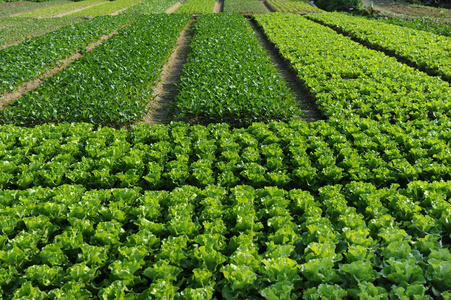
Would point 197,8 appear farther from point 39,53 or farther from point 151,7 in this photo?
point 39,53

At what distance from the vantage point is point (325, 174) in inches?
222

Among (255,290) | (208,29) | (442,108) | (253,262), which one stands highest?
(208,29)

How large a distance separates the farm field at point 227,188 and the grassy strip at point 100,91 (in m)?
0.06

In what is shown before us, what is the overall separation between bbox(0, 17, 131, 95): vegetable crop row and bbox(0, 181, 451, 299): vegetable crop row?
867 cm

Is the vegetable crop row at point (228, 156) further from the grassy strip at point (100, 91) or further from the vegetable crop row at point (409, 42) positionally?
the vegetable crop row at point (409, 42)

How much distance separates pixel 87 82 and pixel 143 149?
213 inches

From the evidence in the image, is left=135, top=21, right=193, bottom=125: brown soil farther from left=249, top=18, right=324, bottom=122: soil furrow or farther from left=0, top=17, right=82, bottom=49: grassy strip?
left=0, top=17, right=82, bottom=49: grassy strip

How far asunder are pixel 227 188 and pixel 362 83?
713cm

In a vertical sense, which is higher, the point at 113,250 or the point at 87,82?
the point at 87,82

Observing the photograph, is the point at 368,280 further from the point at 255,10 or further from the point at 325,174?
the point at 255,10

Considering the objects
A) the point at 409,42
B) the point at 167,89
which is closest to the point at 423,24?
the point at 409,42

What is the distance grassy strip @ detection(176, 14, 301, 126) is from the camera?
9.08m

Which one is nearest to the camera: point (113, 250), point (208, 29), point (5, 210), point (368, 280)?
point (368, 280)

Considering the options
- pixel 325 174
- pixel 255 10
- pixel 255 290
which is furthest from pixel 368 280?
pixel 255 10
